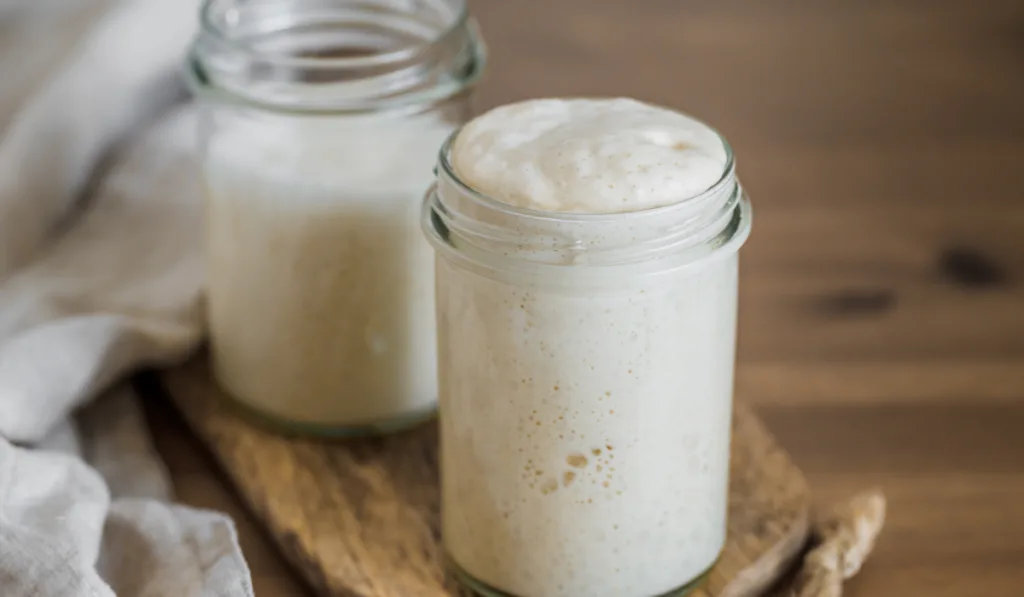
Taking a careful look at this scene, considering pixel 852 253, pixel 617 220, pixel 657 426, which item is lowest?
pixel 852 253

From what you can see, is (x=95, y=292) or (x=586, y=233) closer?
(x=586, y=233)

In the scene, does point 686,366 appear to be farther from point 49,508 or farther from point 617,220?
point 49,508

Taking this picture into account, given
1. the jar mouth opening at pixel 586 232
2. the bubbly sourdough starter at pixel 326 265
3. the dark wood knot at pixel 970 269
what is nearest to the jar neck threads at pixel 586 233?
the jar mouth opening at pixel 586 232

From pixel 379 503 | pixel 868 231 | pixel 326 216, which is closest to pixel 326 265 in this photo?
pixel 326 216

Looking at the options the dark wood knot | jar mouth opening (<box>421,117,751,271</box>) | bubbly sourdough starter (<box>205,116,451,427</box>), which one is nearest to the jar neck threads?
jar mouth opening (<box>421,117,751,271</box>)

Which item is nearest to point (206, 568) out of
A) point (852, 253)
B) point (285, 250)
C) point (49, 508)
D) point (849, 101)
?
point (49, 508)

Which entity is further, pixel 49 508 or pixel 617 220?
pixel 49 508

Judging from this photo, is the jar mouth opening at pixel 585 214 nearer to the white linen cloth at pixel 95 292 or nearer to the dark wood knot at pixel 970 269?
the white linen cloth at pixel 95 292

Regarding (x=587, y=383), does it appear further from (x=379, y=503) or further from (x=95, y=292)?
(x=95, y=292)
